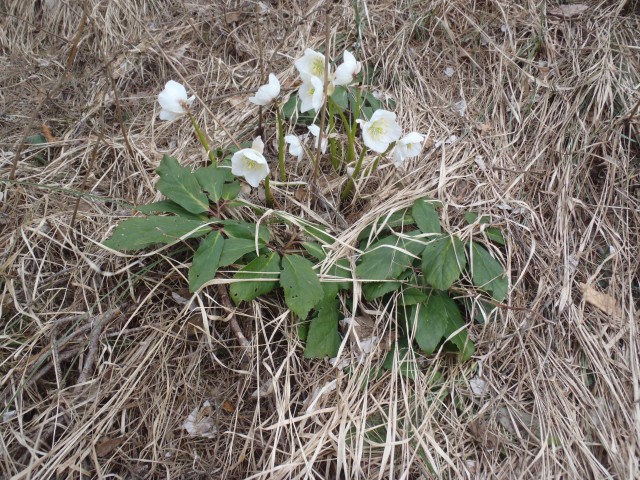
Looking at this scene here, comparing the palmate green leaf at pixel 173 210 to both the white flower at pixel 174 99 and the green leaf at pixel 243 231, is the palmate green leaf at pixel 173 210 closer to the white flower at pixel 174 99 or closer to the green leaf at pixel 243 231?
the green leaf at pixel 243 231

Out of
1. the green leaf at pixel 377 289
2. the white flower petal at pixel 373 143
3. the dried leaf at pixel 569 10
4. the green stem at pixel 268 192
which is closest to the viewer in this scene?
the green leaf at pixel 377 289

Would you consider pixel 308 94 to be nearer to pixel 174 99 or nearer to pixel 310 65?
pixel 310 65

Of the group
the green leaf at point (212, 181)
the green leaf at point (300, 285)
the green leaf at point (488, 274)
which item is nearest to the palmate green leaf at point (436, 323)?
the green leaf at point (488, 274)

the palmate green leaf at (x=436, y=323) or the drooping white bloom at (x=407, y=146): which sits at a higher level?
the drooping white bloom at (x=407, y=146)

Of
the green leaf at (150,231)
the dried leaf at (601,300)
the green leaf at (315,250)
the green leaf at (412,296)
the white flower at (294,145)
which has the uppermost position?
the white flower at (294,145)

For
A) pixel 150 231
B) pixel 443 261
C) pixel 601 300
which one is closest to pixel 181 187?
pixel 150 231

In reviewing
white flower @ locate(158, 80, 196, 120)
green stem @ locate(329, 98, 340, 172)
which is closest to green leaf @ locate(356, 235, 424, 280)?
green stem @ locate(329, 98, 340, 172)

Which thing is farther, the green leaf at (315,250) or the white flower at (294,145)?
the white flower at (294,145)
